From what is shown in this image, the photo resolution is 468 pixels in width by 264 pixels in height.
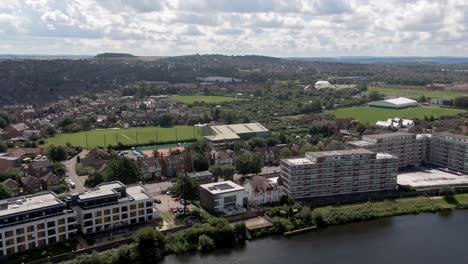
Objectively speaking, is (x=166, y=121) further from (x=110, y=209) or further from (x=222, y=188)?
(x=110, y=209)

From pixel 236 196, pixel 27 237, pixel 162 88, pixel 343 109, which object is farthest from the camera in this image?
pixel 162 88

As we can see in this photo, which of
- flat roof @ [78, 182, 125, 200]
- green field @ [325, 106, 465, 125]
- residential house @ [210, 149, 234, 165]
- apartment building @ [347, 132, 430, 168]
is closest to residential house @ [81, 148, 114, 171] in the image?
residential house @ [210, 149, 234, 165]

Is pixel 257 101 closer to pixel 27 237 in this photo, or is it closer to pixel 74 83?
pixel 74 83

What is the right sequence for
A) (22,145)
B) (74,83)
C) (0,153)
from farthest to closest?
(74,83) → (22,145) → (0,153)

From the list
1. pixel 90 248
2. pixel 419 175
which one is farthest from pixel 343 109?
pixel 90 248

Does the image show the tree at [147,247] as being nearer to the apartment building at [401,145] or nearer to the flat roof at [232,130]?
the apartment building at [401,145]

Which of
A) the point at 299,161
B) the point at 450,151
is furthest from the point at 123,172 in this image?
the point at 450,151
